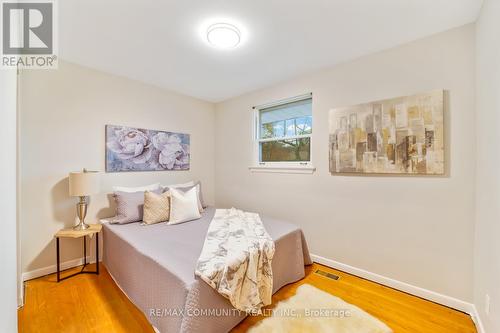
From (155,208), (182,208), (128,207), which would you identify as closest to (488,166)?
(182,208)

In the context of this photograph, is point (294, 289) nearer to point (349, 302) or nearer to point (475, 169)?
point (349, 302)

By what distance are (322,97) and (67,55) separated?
→ 9.43ft

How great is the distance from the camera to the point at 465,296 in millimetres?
1759

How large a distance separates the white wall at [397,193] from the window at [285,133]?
0.54 ft

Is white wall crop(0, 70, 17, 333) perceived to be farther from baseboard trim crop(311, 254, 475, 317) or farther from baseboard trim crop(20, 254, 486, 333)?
baseboard trim crop(311, 254, 475, 317)

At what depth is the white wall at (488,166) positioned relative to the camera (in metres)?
1.25

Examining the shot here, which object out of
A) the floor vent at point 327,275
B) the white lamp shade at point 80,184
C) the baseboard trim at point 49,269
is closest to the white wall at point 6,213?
the white lamp shade at point 80,184

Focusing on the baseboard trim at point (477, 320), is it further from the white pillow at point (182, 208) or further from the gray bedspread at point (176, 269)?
the white pillow at point (182, 208)

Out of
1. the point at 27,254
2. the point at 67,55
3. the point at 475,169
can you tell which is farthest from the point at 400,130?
the point at 27,254

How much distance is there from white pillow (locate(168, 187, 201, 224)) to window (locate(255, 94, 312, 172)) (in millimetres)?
1224

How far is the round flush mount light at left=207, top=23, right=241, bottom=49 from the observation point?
1.78 m

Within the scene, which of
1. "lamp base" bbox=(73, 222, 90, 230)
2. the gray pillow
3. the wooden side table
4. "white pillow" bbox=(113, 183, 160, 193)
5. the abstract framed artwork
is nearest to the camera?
the abstract framed artwork

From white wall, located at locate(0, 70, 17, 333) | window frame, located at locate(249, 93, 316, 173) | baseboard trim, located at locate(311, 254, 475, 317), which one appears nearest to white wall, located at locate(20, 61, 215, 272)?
window frame, located at locate(249, 93, 316, 173)

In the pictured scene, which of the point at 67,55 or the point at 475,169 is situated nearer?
the point at 475,169
